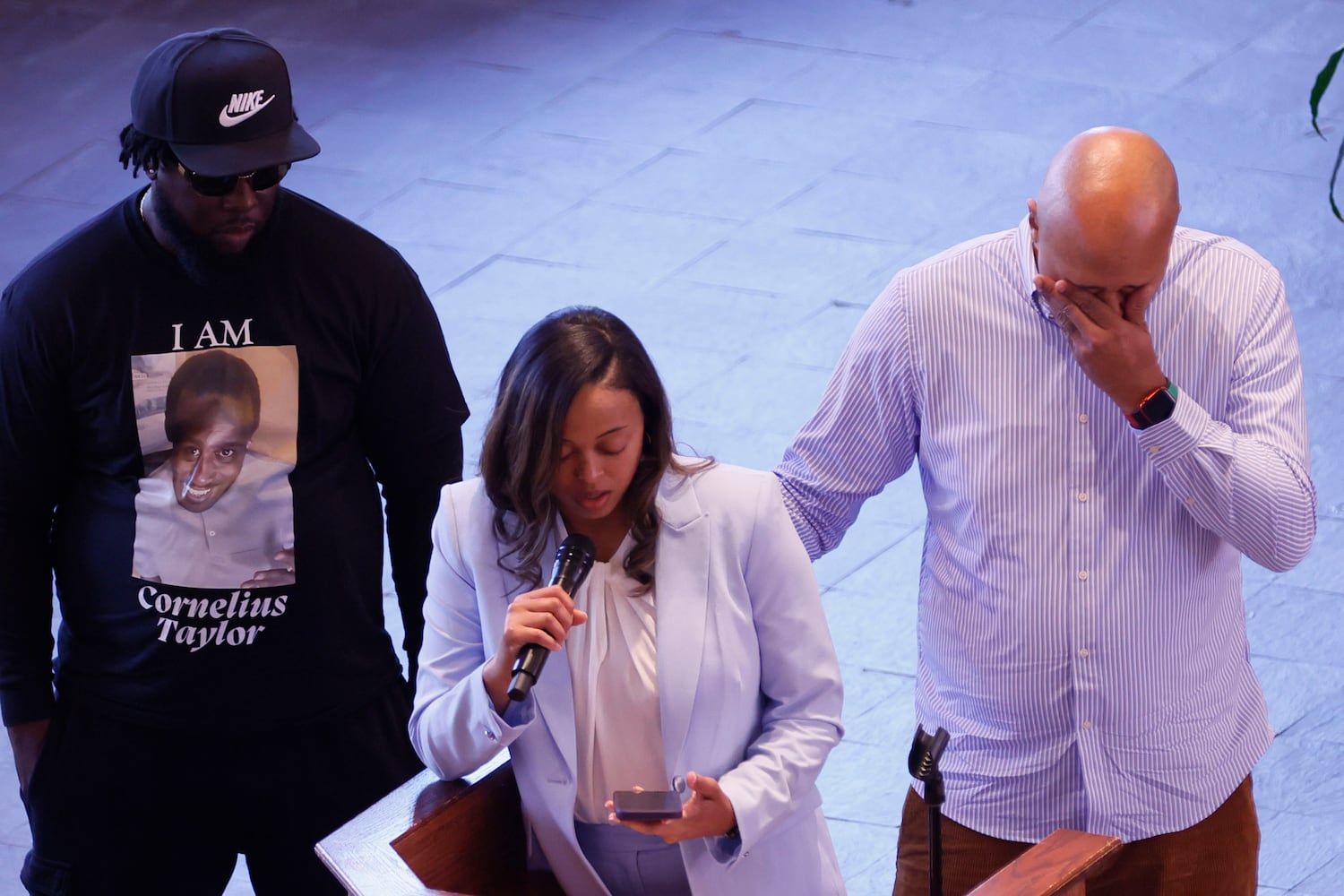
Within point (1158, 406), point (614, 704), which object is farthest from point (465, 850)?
point (1158, 406)

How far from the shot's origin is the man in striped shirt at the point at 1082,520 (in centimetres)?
242

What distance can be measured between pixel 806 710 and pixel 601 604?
312 mm

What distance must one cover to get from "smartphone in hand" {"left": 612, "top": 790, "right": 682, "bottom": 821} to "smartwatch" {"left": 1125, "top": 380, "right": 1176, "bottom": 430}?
78 cm

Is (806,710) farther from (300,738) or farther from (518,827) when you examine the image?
(300,738)

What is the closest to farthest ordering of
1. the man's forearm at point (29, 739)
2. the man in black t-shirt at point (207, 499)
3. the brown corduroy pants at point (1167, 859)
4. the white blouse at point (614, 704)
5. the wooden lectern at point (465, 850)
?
the wooden lectern at point (465, 850), the white blouse at point (614, 704), the brown corduroy pants at point (1167, 859), the man in black t-shirt at point (207, 499), the man's forearm at point (29, 739)

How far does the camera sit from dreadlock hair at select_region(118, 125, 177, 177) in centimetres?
269

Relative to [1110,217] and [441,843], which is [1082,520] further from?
[441,843]

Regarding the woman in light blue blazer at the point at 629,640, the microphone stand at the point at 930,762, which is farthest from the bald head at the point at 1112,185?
the microphone stand at the point at 930,762

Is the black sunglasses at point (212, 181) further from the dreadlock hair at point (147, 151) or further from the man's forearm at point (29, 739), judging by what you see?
the man's forearm at point (29, 739)

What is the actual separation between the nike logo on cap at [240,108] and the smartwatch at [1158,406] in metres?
1.35

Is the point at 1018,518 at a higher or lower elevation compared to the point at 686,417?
higher

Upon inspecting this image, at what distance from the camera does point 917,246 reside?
6305mm

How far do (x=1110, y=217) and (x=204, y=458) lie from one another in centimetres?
138

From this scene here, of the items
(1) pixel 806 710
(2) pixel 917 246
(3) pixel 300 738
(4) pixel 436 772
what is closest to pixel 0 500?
(3) pixel 300 738
